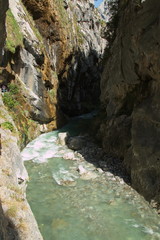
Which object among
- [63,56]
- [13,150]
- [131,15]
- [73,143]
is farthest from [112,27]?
[13,150]

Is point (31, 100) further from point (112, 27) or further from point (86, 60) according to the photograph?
point (86, 60)

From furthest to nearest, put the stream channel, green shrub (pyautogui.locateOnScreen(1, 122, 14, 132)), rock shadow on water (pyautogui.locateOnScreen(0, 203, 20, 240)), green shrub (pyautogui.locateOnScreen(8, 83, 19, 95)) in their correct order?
green shrub (pyautogui.locateOnScreen(8, 83, 19, 95)) → green shrub (pyautogui.locateOnScreen(1, 122, 14, 132)) → the stream channel → rock shadow on water (pyautogui.locateOnScreen(0, 203, 20, 240))

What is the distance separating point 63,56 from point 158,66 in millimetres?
17131

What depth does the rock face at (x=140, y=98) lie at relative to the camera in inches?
361

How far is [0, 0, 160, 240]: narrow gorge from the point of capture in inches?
271

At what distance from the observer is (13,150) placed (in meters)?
7.67

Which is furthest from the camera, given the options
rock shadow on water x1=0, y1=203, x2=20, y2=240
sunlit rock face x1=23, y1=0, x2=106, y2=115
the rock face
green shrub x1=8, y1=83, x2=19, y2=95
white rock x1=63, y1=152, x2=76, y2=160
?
sunlit rock face x1=23, y1=0, x2=106, y2=115

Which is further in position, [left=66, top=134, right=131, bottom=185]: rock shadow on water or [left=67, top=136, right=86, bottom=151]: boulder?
[left=67, top=136, right=86, bottom=151]: boulder

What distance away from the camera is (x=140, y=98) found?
11.6 metres

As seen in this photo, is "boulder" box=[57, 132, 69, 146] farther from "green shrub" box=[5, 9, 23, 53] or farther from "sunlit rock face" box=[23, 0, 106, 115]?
"sunlit rock face" box=[23, 0, 106, 115]

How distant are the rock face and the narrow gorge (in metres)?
0.05

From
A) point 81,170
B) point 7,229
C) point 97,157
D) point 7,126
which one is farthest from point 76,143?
point 7,229

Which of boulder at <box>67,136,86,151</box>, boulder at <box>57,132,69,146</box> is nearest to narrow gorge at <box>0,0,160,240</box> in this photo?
boulder at <box>67,136,86,151</box>

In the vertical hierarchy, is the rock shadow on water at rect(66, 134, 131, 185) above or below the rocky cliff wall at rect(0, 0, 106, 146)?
below
